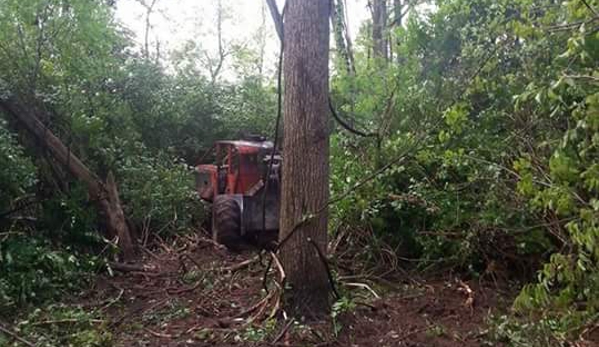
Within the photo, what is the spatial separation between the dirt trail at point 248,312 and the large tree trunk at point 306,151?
0.32m

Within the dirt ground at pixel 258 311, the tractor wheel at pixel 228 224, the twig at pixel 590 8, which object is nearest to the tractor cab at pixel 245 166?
the tractor wheel at pixel 228 224

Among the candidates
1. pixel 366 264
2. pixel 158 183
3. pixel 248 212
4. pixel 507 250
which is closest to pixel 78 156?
pixel 158 183

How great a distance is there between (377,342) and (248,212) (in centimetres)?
373

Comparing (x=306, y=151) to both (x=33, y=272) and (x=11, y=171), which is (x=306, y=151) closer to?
(x=33, y=272)

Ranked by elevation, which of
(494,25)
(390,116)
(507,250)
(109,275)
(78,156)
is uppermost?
(494,25)

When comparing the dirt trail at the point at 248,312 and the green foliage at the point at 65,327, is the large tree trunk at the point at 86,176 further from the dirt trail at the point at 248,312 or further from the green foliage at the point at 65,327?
the green foliage at the point at 65,327

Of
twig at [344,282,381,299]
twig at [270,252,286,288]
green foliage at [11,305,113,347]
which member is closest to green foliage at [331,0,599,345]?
twig at [344,282,381,299]

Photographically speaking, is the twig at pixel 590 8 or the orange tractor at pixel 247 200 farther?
the orange tractor at pixel 247 200

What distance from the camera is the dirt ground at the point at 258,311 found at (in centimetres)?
415

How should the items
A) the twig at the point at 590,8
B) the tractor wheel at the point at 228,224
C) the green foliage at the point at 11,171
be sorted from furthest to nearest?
1. the tractor wheel at the point at 228,224
2. the green foliage at the point at 11,171
3. the twig at the point at 590,8

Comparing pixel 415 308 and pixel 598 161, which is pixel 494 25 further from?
pixel 415 308

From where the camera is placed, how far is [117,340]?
4.23 metres

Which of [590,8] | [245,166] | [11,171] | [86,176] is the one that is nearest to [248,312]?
[11,171]

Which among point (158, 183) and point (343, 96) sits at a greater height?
point (343, 96)
